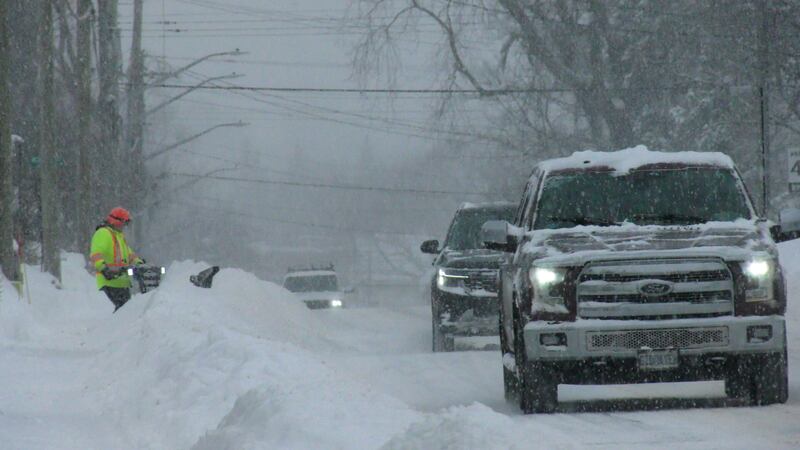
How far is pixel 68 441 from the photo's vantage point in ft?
33.5

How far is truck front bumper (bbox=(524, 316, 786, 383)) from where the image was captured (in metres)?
9.85

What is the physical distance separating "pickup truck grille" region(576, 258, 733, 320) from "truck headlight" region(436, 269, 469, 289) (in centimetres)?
795

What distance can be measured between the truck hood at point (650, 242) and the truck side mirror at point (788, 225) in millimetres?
287

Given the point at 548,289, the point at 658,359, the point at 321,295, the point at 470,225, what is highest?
the point at 548,289

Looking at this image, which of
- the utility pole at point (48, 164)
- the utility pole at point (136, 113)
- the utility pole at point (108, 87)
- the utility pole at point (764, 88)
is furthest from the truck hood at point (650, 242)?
the utility pole at point (136, 113)

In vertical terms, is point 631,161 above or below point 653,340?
above

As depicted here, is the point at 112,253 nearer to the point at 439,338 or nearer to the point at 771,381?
the point at 439,338

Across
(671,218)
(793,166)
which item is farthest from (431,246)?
(793,166)

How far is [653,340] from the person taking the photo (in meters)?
9.87

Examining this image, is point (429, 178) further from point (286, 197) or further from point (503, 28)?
point (503, 28)

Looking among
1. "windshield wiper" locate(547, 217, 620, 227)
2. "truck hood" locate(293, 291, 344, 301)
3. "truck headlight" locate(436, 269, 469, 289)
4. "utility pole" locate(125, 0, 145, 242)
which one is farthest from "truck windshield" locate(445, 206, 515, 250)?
"utility pole" locate(125, 0, 145, 242)

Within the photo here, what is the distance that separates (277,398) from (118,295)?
465 inches

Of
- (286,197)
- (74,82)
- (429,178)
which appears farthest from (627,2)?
(286,197)

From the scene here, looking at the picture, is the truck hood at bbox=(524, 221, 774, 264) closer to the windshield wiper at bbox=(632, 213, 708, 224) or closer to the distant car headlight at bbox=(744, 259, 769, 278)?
the distant car headlight at bbox=(744, 259, 769, 278)
